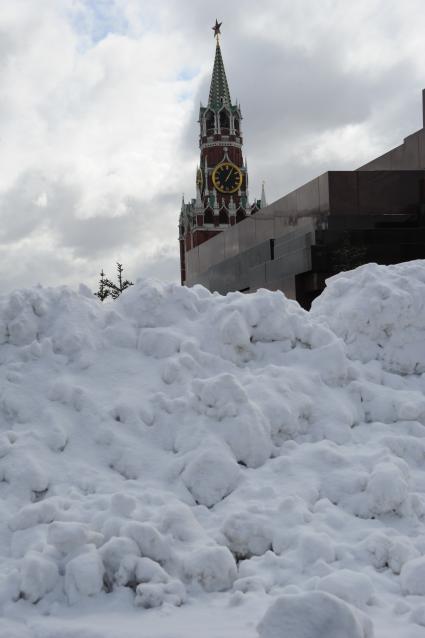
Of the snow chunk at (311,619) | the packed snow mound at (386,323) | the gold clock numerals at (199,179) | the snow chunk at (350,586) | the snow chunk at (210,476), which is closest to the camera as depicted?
the snow chunk at (311,619)

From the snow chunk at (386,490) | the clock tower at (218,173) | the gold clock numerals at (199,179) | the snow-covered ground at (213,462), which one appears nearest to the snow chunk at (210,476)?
the snow-covered ground at (213,462)

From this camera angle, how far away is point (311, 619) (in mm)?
2547

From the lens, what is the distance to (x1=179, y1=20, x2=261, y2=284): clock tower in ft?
208

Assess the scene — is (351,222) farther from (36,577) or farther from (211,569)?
(36,577)

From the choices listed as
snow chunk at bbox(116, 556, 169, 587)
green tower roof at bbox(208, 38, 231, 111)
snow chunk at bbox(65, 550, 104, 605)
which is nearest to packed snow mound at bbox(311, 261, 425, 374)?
snow chunk at bbox(116, 556, 169, 587)

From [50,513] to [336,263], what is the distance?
1413 cm

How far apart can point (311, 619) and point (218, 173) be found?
211ft

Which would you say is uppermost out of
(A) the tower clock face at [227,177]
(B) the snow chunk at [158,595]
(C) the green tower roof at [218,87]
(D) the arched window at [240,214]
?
(C) the green tower roof at [218,87]

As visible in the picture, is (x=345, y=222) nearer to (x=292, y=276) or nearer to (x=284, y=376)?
(x=292, y=276)

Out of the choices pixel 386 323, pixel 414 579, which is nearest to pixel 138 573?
pixel 414 579

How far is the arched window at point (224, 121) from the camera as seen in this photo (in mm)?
65500

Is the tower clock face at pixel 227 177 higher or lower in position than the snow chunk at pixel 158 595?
higher

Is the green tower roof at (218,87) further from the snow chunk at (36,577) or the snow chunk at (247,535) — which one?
the snow chunk at (36,577)

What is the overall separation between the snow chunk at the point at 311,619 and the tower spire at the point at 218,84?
65731mm
